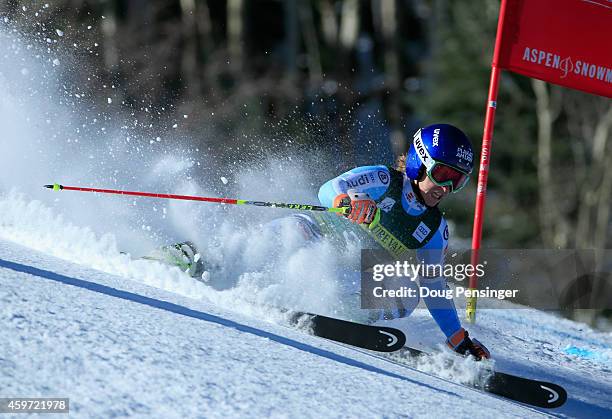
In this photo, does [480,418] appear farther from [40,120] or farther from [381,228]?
[40,120]

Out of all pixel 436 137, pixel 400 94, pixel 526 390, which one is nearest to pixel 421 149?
pixel 436 137

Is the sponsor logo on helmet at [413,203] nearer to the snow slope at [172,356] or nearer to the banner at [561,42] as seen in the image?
the snow slope at [172,356]

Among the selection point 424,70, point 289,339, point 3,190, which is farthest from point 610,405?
point 424,70

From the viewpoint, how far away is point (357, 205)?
17.4 feet

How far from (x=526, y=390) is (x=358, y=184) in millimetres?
1526

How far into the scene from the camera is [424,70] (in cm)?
2470

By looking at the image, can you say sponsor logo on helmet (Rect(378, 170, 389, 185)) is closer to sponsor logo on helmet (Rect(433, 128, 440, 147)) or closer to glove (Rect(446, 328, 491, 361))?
sponsor logo on helmet (Rect(433, 128, 440, 147))

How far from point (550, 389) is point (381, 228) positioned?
1.47 meters

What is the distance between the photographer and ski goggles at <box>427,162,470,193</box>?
5371 millimetres

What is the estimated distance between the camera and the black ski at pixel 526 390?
489 cm

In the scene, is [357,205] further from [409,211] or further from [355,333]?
[355,333]

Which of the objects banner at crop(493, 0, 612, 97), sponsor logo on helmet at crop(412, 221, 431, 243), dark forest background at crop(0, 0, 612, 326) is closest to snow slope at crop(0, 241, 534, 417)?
sponsor logo on helmet at crop(412, 221, 431, 243)

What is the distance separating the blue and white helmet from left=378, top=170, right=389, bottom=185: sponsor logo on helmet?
0.73 ft

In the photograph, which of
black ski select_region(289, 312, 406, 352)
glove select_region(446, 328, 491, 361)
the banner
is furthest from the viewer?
the banner
